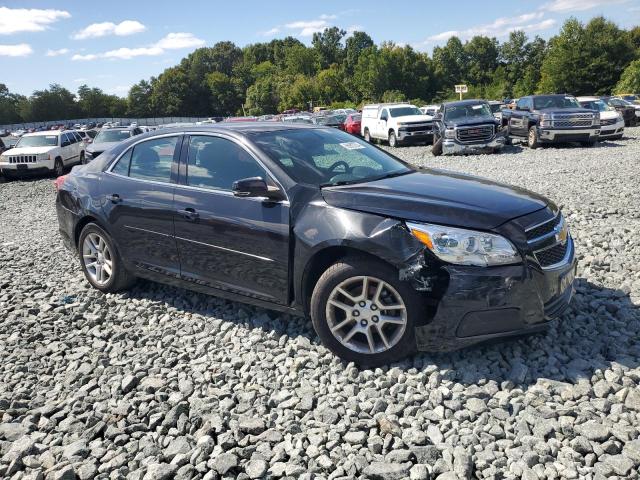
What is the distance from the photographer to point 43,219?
446 inches

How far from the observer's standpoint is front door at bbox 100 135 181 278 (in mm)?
4758

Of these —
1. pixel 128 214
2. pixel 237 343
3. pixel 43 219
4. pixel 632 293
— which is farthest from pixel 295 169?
pixel 43 219

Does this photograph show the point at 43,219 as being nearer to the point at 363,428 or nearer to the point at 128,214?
Answer: the point at 128,214

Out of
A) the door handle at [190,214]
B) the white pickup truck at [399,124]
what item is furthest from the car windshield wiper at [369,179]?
the white pickup truck at [399,124]

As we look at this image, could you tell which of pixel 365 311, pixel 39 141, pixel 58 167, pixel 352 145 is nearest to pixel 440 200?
pixel 365 311

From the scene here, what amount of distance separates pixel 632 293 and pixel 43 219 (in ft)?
34.8

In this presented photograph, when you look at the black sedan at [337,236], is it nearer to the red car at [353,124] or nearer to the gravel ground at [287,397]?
the gravel ground at [287,397]

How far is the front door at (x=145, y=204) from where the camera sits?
476 centimetres

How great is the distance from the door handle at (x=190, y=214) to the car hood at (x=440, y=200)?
3.73 ft

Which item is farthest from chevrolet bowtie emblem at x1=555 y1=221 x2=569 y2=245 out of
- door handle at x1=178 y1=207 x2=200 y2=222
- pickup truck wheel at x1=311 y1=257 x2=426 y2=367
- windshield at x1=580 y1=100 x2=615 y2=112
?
windshield at x1=580 y1=100 x2=615 y2=112

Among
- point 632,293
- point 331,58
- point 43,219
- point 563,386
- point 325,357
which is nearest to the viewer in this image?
point 563,386

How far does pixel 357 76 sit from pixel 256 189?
91.0m

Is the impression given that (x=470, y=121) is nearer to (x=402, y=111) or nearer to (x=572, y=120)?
(x=572, y=120)

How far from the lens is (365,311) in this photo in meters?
3.67
